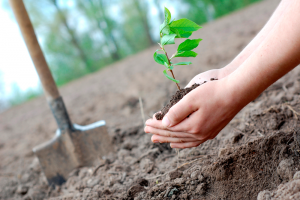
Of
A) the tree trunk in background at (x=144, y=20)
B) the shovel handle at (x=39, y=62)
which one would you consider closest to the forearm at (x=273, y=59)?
the shovel handle at (x=39, y=62)

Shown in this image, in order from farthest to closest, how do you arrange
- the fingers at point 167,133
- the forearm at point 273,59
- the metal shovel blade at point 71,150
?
the metal shovel blade at point 71,150 < the fingers at point 167,133 < the forearm at point 273,59

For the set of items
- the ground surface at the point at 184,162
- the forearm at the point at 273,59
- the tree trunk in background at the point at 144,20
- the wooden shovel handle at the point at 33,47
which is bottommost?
the ground surface at the point at 184,162

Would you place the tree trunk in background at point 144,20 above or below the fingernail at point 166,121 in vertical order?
above

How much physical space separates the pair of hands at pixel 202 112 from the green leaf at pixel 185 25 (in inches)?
8.8

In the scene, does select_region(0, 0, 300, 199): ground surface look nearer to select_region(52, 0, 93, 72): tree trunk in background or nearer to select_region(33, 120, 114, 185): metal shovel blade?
select_region(33, 120, 114, 185): metal shovel blade

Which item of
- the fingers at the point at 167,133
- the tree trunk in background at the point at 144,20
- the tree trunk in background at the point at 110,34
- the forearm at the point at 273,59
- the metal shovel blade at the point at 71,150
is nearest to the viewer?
the forearm at the point at 273,59

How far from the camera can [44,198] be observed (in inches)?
62.1

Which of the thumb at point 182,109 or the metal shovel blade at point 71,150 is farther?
the metal shovel blade at point 71,150

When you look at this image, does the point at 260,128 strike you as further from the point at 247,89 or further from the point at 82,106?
the point at 82,106

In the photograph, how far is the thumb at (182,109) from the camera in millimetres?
822

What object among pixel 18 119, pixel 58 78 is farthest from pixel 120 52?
pixel 18 119

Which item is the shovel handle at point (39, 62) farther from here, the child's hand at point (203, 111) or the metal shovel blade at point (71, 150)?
the child's hand at point (203, 111)

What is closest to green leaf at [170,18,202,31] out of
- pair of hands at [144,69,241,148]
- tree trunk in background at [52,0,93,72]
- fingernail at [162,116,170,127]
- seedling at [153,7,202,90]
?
seedling at [153,7,202,90]

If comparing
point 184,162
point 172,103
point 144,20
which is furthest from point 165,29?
point 144,20
